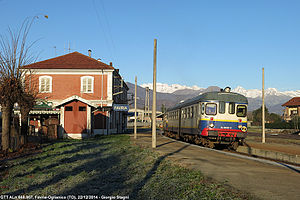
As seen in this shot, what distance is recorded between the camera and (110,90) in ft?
131

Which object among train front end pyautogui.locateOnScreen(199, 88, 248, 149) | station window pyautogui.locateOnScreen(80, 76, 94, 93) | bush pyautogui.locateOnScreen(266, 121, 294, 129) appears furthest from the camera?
bush pyautogui.locateOnScreen(266, 121, 294, 129)

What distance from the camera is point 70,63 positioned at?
4153cm

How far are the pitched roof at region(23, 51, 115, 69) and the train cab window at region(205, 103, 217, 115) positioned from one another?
22763 mm

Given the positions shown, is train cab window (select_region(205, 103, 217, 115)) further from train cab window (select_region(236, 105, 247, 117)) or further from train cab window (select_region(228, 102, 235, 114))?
train cab window (select_region(236, 105, 247, 117))

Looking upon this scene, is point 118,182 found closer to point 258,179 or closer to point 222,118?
point 258,179

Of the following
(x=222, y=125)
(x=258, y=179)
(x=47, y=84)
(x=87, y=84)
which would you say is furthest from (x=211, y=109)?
(x=47, y=84)

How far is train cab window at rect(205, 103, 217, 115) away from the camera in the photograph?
1909cm

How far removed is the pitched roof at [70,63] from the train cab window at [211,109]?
74.7ft

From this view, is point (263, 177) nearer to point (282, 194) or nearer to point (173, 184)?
point (282, 194)

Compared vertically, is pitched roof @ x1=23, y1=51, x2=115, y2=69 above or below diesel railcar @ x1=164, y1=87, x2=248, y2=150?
above

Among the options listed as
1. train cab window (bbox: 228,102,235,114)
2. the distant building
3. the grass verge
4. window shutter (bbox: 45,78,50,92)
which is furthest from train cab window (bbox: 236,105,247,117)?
the distant building

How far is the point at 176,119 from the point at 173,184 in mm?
21824

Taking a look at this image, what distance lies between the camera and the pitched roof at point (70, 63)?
40.2 m

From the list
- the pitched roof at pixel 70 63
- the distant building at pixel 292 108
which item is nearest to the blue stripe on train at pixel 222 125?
the pitched roof at pixel 70 63
